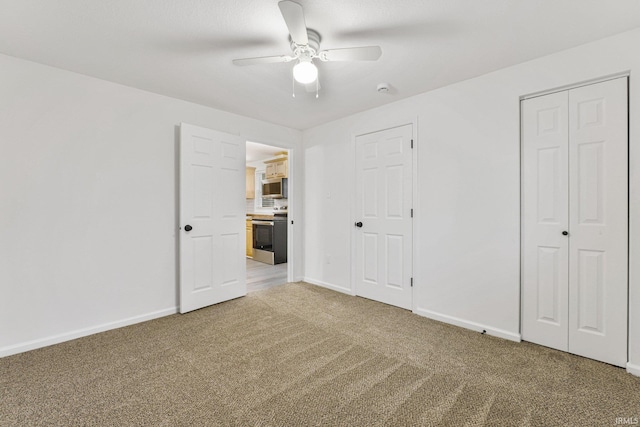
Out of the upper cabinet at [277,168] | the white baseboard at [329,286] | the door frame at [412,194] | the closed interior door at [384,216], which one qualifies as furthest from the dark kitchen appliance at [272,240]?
the closed interior door at [384,216]

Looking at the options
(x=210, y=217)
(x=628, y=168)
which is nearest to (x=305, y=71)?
(x=210, y=217)

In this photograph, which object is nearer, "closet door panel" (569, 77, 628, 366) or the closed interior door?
"closet door panel" (569, 77, 628, 366)

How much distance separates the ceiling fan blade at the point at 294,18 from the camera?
1418 mm

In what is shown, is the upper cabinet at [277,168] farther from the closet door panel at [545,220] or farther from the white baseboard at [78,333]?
the closet door panel at [545,220]

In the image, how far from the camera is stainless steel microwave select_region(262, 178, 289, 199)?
254 inches

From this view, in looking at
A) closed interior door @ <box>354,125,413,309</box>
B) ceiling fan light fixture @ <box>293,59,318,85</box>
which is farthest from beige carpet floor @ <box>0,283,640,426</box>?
ceiling fan light fixture @ <box>293,59,318,85</box>

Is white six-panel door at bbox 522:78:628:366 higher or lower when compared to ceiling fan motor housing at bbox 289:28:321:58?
lower

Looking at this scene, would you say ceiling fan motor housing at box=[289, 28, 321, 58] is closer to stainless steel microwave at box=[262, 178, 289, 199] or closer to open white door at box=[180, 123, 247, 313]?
open white door at box=[180, 123, 247, 313]

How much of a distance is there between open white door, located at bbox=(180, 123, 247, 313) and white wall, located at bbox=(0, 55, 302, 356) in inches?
6.2

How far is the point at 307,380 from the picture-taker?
1871 millimetres

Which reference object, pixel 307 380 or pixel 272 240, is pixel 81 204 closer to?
pixel 307 380

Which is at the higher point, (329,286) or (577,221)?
(577,221)

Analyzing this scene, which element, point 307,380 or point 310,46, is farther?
point 310,46

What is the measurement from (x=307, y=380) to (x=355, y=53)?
2.21 meters
